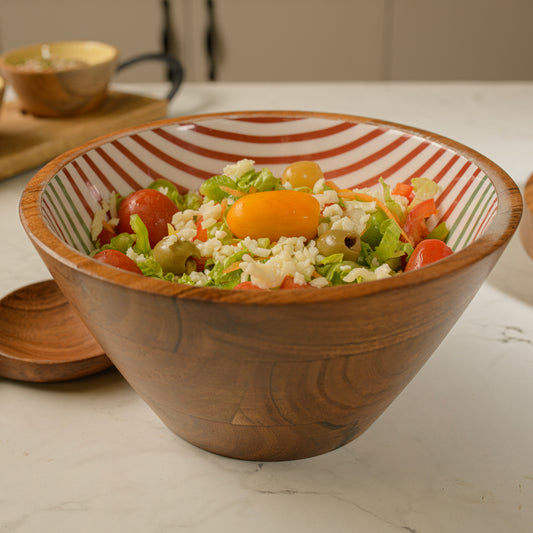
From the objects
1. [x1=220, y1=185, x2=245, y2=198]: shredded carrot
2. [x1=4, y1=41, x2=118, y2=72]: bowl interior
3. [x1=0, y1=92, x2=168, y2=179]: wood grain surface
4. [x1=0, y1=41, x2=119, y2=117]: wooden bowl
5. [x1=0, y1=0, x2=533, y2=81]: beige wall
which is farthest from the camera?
[x1=0, y1=0, x2=533, y2=81]: beige wall

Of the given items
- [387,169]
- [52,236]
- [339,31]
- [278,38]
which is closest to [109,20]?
[278,38]

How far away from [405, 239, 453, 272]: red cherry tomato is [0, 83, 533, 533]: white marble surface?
0.53 ft

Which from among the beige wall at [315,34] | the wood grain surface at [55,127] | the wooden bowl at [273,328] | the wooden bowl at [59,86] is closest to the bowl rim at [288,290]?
the wooden bowl at [273,328]

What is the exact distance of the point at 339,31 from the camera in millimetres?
3275

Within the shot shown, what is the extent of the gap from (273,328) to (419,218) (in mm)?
372

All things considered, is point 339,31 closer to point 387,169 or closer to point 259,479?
point 387,169

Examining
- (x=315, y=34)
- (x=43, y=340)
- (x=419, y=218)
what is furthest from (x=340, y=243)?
(x=315, y=34)

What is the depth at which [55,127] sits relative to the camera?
1550mm

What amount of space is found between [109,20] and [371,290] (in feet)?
10.6

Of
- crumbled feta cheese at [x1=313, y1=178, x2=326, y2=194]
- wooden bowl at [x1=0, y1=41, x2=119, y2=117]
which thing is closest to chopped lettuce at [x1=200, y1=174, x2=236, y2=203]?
crumbled feta cheese at [x1=313, y1=178, x2=326, y2=194]

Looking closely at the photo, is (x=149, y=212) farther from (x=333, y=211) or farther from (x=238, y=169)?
(x=333, y=211)

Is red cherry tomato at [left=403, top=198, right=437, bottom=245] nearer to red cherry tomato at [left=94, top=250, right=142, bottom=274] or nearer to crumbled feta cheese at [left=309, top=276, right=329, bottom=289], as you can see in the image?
crumbled feta cheese at [left=309, top=276, right=329, bottom=289]

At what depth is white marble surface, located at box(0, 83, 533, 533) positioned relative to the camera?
59 cm

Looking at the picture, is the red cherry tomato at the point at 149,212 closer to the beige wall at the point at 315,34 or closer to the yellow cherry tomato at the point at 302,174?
the yellow cherry tomato at the point at 302,174
